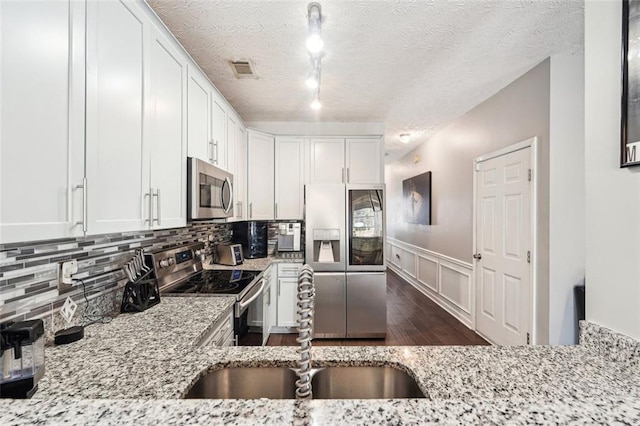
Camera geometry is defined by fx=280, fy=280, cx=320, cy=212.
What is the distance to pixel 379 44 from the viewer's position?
6.72 ft

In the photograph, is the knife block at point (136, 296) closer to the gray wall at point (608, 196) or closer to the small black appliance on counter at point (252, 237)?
the small black appliance on counter at point (252, 237)

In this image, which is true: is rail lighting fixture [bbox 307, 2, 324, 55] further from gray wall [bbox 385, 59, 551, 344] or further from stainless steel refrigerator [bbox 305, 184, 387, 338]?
gray wall [bbox 385, 59, 551, 344]

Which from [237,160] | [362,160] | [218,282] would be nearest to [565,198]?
[362,160]

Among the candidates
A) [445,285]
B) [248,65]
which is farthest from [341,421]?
[445,285]

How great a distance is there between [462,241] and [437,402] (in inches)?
133

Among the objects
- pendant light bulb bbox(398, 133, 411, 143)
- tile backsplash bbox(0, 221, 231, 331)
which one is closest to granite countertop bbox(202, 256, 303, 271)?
tile backsplash bbox(0, 221, 231, 331)

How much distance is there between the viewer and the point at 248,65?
93.0 inches

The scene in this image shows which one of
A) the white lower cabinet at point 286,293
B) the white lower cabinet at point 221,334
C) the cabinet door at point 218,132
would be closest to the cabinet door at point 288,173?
the white lower cabinet at point 286,293

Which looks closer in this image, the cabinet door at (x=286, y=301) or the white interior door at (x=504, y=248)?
the white interior door at (x=504, y=248)

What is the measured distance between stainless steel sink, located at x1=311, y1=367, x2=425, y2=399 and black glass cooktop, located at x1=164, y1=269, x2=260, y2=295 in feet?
3.70

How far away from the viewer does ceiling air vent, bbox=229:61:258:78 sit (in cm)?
233

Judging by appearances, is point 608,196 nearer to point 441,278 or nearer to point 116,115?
point 116,115

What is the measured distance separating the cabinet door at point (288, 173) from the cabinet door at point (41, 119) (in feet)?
8.52

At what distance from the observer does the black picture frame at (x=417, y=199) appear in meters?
4.59
